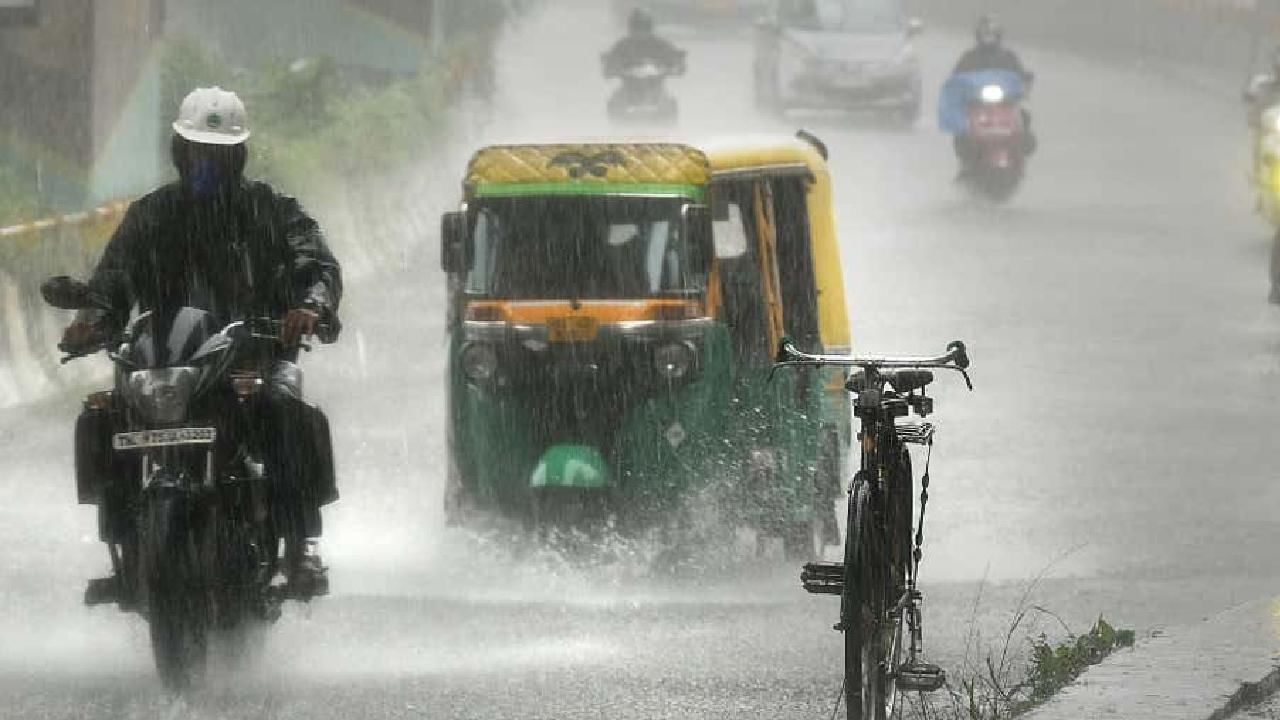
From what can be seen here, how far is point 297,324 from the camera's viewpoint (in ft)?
29.3

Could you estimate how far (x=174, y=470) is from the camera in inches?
337

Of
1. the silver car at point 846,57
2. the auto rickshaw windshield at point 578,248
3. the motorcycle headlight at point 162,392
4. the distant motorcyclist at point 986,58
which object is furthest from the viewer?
the silver car at point 846,57

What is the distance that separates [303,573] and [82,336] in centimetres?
103

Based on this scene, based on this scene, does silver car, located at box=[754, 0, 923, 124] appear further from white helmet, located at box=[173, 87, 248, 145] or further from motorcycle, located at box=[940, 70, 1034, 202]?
white helmet, located at box=[173, 87, 248, 145]

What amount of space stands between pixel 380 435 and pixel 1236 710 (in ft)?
31.8

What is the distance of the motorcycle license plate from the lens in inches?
333

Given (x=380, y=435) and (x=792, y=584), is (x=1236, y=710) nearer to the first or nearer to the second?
(x=792, y=584)

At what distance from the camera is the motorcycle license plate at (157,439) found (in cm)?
847

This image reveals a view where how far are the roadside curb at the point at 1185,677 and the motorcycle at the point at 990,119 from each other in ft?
78.0

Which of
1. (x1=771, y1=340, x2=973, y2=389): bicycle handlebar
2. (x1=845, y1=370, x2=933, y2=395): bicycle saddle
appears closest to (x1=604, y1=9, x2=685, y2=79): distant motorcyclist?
(x1=771, y1=340, x2=973, y2=389): bicycle handlebar

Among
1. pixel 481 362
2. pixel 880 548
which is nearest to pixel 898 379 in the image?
pixel 880 548

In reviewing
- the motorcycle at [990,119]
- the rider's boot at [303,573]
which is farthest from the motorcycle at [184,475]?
the motorcycle at [990,119]

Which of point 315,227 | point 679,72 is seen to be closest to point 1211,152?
point 679,72

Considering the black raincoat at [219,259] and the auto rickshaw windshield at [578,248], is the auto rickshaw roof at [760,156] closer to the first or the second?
Result: the auto rickshaw windshield at [578,248]
